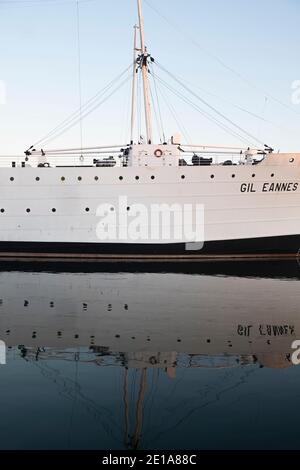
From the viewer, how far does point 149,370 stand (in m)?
8.50

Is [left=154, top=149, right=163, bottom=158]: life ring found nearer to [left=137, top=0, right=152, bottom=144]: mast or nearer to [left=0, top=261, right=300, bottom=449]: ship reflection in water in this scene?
[left=137, top=0, right=152, bottom=144]: mast

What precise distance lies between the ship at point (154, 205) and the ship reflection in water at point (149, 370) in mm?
9746

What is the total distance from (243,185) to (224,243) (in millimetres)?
3275

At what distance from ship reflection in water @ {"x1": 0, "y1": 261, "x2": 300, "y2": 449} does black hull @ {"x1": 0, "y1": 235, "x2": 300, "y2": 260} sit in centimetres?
978

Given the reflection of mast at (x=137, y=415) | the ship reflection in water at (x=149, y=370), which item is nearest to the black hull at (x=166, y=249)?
the ship reflection in water at (x=149, y=370)

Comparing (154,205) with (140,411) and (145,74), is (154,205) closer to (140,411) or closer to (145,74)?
(145,74)

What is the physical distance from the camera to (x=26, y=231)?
1064 inches

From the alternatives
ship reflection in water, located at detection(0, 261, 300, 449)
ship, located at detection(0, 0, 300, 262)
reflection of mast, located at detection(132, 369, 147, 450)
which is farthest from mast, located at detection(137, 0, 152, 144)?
reflection of mast, located at detection(132, 369, 147, 450)

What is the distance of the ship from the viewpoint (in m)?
25.6

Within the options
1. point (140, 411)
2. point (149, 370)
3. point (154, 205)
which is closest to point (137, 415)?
point (140, 411)

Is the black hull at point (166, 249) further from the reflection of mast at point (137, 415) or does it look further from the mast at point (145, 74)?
the reflection of mast at point (137, 415)

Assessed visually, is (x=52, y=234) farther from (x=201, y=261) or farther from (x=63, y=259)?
(x=201, y=261)
